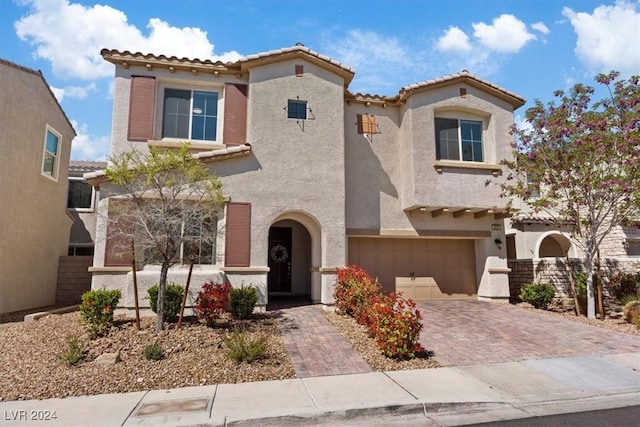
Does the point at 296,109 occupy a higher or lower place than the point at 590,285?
higher

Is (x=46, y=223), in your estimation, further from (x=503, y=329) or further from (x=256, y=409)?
(x=503, y=329)

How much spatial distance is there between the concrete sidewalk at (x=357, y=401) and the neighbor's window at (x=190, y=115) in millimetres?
8916

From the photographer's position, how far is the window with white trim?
14.5 meters

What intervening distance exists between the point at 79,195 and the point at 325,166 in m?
13.1

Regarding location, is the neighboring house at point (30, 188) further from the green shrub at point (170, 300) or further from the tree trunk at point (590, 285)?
the tree trunk at point (590, 285)

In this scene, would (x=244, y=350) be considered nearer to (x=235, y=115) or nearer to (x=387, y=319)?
(x=387, y=319)

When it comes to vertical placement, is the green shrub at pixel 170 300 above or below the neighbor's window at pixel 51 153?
below

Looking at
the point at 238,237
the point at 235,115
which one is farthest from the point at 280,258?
the point at 235,115

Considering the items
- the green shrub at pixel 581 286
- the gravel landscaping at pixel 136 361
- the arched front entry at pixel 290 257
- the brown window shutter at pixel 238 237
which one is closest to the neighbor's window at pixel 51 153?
the gravel landscaping at pixel 136 361

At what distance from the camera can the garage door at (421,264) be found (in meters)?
14.9

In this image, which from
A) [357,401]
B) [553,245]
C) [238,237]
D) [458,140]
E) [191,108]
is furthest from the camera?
[553,245]

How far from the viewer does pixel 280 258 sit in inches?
634

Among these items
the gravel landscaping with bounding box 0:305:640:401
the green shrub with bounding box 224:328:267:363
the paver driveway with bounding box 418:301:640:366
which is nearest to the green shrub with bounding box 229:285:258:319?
the gravel landscaping with bounding box 0:305:640:401
